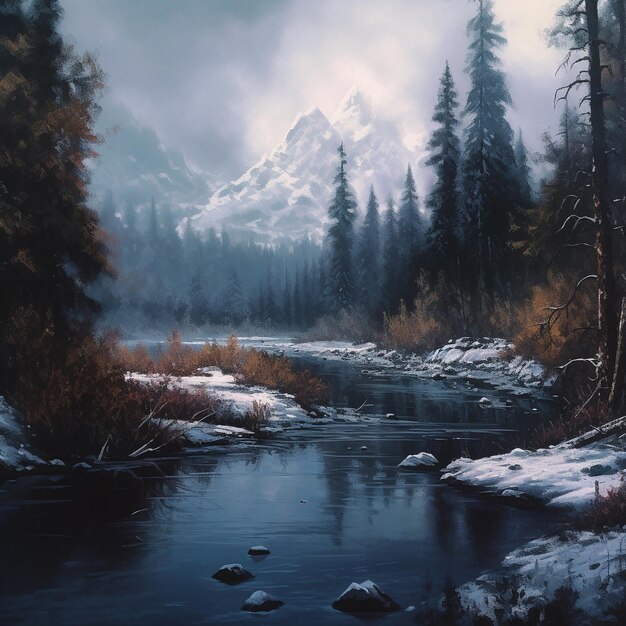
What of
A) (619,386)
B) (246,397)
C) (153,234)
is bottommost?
(246,397)

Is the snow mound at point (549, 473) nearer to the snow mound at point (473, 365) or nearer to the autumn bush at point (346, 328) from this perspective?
the snow mound at point (473, 365)

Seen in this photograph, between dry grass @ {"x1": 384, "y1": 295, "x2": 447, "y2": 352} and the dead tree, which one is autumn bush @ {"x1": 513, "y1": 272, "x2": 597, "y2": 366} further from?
dry grass @ {"x1": 384, "y1": 295, "x2": 447, "y2": 352}

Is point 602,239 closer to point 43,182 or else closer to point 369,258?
point 43,182

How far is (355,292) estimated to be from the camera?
6625 centimetres

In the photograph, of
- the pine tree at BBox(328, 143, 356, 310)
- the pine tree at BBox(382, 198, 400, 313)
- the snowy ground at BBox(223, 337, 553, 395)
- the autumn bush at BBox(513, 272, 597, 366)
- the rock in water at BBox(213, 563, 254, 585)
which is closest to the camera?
the rock in water at BBox(213, 563, 254, 585)

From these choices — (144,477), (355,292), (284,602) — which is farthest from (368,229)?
(284,602)

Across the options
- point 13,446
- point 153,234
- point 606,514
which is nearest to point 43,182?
point 13,446

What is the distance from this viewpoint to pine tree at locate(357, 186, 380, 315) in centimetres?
7012

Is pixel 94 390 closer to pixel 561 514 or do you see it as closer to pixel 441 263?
pixel 561 514

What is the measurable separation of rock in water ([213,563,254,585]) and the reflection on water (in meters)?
0.11

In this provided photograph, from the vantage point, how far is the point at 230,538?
8.59 metres

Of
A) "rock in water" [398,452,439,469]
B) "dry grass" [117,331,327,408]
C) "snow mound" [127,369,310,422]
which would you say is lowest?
"rock in water" [398,452,439,469]

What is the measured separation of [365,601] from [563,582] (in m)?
1.62

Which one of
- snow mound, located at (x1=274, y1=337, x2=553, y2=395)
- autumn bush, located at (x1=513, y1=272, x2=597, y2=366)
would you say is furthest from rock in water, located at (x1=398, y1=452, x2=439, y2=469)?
snow mound, located at (x1=274, y1=337, x2=553, y2=395)
